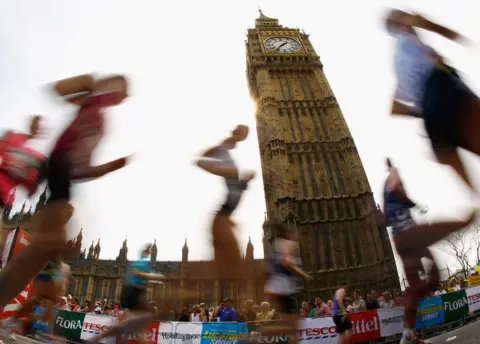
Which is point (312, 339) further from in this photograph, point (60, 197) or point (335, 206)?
point (335, 206)

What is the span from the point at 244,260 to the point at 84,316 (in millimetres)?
6443

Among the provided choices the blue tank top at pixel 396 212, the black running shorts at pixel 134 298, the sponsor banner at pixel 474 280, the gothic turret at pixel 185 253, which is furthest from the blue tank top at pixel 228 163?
the gothic turret at pixel 185 253

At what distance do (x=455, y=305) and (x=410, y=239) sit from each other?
7.75 meters

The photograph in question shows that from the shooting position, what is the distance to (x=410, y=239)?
2.71 meters

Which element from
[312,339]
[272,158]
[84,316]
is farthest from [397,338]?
[272,158]

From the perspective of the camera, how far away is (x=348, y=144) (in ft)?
103

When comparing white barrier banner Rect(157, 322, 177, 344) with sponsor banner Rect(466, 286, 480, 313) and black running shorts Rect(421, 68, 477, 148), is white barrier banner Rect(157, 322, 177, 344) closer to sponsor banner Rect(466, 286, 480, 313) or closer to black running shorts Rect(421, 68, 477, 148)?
black running shorts Rect(421, 68, 477, 148)

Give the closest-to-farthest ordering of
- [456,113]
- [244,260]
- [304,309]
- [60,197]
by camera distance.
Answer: [456,113], [60,197], [244,260], [304,309]

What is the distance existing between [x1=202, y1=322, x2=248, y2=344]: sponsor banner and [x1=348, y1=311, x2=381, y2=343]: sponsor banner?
8.76ft

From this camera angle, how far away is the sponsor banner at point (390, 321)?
728 centimetres

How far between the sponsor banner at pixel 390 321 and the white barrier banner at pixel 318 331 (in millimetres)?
1370

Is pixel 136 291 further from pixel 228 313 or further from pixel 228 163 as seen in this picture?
pixel 228 313

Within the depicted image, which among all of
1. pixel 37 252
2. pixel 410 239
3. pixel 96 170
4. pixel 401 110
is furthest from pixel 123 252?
pixel 401 110

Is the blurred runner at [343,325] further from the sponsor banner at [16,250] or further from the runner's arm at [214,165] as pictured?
the sponsor banner at [16,250]
